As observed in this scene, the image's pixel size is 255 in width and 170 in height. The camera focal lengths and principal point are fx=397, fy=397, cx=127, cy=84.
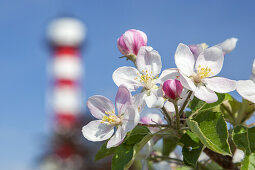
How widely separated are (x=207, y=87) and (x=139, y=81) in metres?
0.18

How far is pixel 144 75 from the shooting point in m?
1.05

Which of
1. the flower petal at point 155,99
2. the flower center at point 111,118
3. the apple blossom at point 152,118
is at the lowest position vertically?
the apple blossom at point 152,118

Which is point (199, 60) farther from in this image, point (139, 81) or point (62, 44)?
point (62, 44)

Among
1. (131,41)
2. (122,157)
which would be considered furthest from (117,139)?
(131,41)

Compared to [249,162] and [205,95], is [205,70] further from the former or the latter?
[249,162]

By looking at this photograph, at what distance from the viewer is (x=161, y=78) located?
3.25 ft

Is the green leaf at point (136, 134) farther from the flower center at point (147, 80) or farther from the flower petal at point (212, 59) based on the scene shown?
the flower petal at point (212, 59)

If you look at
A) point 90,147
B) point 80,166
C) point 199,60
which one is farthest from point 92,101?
point 90,147

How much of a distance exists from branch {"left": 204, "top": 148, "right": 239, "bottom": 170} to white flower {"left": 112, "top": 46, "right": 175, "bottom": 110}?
0.26 metres

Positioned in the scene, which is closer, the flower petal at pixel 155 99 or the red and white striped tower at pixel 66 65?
the flower petal at pixel 155 99

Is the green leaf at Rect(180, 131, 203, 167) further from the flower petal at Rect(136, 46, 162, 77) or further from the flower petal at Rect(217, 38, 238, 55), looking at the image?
the flower petal at Rect(217, 38, 238, 55)

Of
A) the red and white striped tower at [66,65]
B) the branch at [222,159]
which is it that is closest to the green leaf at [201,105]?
the branch at [222,159]

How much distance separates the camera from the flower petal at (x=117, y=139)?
0.95 metres

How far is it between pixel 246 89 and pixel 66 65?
25161 millimetres
